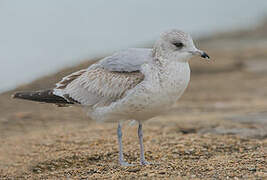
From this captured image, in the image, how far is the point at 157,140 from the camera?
6.51 metres

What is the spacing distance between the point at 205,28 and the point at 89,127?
11563 millimetres

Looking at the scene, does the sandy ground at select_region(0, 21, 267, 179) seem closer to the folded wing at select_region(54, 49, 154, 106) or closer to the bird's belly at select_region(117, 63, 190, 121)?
the bird's belly at select_region(117, 63, 190, 121)

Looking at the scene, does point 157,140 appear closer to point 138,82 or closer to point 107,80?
point 107,80

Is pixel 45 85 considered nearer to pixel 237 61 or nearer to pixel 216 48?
pixel 237 61

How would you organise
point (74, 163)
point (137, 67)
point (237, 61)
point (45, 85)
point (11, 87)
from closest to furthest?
1. point (137, 67)
2. point (74, 163)
3. point (45, 85)
4. point (11, 87)
5. point (237, 61)

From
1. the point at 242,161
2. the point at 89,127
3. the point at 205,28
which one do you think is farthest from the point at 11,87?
the point at 205,28

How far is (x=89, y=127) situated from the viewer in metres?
7.32

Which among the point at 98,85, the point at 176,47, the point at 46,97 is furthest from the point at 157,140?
the point at 176,47

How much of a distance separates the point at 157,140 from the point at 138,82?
1.71 meters

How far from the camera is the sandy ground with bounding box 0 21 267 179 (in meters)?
5.09

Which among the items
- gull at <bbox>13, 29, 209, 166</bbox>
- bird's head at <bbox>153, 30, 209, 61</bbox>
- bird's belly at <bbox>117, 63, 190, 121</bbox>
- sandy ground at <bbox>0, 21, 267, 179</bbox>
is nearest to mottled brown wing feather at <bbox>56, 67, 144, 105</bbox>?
gull at <bbox>13, 29, 209, 166</bbox>

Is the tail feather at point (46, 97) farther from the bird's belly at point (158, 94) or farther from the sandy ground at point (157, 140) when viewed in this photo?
the bird's belly at point (158, 94)

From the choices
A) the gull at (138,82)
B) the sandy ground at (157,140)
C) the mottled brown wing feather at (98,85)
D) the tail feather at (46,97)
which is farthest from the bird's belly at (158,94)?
the tail feather at (46,97)

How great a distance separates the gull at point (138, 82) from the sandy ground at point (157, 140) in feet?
1.68
